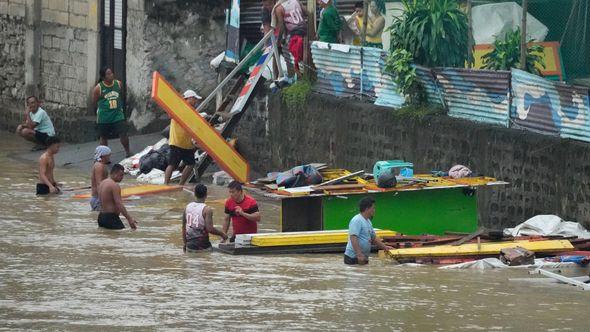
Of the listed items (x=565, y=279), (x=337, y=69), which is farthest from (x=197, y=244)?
(x=337, y=69)

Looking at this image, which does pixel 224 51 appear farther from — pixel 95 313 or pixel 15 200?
pixel 95 313

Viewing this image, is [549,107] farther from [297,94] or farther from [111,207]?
[297,94]

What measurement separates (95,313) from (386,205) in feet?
18.8

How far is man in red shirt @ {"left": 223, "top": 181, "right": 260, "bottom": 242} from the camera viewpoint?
1845 cm

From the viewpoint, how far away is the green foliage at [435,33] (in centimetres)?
2181

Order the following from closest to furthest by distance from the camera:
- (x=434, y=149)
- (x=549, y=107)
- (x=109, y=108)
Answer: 1. (x=549, y=107)
2. (x=434, y=149)
3. (x=109, y=108)

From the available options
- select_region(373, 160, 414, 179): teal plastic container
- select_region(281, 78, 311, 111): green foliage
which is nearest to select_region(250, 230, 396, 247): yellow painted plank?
select_region(373, 160, 414, 179): teal plastic container

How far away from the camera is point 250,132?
2603cm

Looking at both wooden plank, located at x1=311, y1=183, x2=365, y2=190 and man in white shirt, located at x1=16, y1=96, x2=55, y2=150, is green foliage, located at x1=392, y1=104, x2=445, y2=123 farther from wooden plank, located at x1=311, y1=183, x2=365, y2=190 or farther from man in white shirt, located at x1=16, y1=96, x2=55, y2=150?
man in white shirt, located at x1=16, y1=96, x2=55, y2=150

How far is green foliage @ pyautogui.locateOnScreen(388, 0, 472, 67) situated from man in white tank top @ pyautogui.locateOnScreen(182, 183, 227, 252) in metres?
4.99

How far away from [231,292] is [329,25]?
32.7ft

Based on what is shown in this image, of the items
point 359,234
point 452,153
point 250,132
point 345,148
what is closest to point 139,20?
point 250,132

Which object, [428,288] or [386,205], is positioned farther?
[386,205]

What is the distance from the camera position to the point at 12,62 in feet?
111
